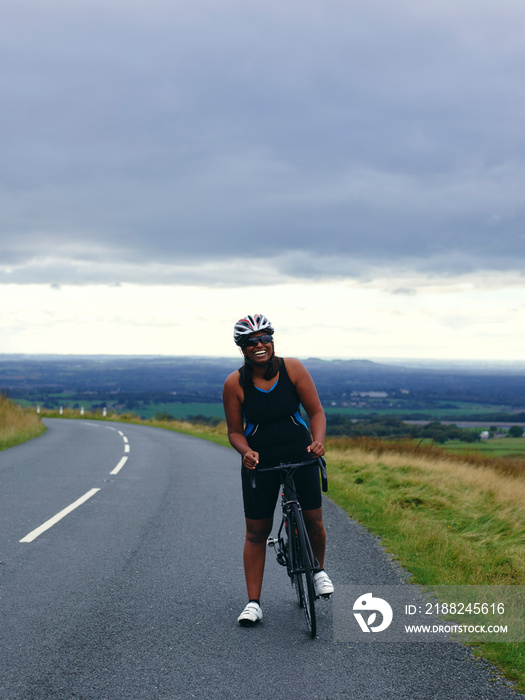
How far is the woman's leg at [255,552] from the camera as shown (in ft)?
14.8

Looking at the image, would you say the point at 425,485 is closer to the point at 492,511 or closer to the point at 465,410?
the point at 492,511

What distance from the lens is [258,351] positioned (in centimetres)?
434

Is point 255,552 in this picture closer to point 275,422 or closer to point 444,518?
point 275,422

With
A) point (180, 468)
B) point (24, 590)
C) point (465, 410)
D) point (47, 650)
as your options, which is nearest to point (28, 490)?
point (180, 468)

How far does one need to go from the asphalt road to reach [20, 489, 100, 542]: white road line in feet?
0.22

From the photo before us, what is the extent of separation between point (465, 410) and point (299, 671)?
7172cm

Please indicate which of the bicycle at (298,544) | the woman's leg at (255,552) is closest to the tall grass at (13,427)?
the woman's leg at (255,552)

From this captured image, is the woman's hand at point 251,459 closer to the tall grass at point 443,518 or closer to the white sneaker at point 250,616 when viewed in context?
the white sneaker at point 250,616

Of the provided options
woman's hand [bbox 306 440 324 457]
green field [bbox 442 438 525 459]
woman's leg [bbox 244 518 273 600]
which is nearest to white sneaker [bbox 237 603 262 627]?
woman's leg [bbox 244 518 273 600]

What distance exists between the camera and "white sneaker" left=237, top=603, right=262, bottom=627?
4.31 m

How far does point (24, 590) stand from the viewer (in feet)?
16.7

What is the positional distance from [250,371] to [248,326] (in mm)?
331

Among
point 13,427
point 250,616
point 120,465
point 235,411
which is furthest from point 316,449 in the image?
point 13,427

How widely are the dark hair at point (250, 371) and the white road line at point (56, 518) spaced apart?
401 cm
